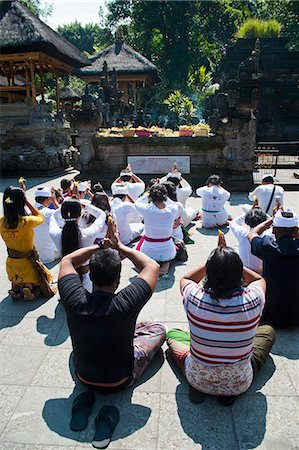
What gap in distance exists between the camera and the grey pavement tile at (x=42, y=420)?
8.89 ft

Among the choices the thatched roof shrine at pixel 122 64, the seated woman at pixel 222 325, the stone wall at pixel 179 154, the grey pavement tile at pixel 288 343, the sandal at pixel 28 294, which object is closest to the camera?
the seated woman at pixel 222 325

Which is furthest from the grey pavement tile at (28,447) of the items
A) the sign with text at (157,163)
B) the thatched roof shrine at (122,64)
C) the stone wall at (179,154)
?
the thatched roof shrine at (122,64)

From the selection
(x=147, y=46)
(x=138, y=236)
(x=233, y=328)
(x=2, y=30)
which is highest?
(x=147, y=46)

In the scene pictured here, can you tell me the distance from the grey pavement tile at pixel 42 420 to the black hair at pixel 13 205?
2.08 meters

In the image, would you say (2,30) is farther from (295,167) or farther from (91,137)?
(295,167)

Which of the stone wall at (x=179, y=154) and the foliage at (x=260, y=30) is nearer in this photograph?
the stone wall at (x=179, y=154)

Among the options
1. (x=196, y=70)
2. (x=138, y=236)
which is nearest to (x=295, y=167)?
(x=138, y=236)

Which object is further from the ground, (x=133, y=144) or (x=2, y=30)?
(x=2, y=30)

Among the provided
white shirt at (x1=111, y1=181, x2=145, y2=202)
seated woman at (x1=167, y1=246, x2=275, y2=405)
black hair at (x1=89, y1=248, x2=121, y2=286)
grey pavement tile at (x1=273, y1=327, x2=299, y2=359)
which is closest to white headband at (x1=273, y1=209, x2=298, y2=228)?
seated woman at (x1=167, y1=246, x2=275, y2=405)

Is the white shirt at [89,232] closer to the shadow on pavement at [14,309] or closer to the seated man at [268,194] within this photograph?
the shadow on pavement at [14,309]

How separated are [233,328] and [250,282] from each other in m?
0.54

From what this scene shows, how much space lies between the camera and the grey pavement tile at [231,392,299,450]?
2.66 metres

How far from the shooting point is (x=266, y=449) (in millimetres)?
2600

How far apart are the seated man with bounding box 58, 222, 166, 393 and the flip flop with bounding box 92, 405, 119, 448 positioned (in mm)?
208
